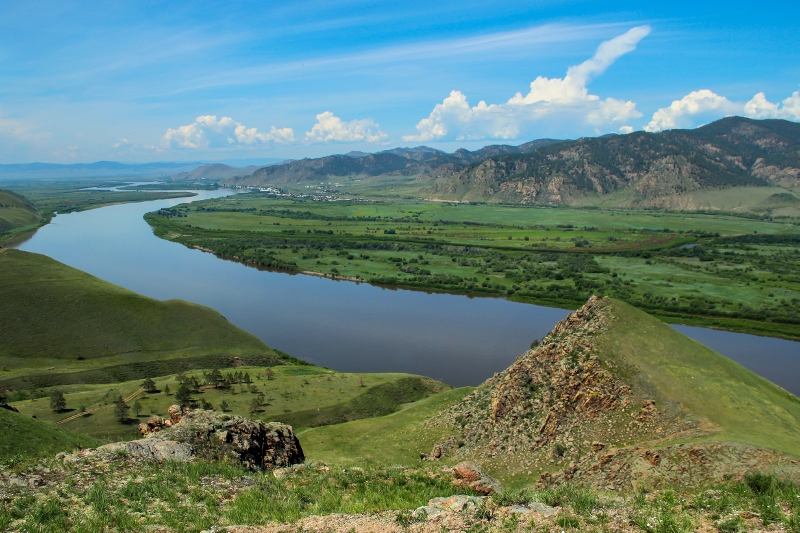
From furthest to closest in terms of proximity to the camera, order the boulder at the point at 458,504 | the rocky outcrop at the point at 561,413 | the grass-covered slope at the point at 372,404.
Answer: the grass-covered slope at the point at 372,404
the rocky outcrop at the point at 561,413
the boulder at the point at 458,504

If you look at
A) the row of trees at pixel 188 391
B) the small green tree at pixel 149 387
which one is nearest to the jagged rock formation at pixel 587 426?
the row of trees at pixel 188 391

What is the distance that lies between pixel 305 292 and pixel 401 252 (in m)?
40.4

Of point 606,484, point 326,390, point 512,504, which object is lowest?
point 326,390

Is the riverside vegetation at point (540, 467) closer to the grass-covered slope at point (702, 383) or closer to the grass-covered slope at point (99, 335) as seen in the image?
the grass-covered slope at point (702, 383)

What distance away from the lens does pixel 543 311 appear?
6906cm

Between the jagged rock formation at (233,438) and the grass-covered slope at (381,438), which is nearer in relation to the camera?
the jagged rock formation at (233,438)

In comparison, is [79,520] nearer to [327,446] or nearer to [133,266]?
[327,446]

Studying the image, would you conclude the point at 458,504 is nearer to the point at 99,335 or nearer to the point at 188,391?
the point at 188,391

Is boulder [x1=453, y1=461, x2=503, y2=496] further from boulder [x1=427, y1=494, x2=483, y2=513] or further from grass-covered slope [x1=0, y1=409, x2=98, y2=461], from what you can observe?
grass-covered slope [x1=0, y1=409, x2=98, y2=461]

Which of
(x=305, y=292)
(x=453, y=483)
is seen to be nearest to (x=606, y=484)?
(x=453, y=483)

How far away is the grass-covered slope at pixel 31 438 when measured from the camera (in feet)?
58.7

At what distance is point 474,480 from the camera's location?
52.4 ft

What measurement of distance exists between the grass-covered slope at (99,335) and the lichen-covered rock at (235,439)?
3160 cm

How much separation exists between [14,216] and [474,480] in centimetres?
19085
